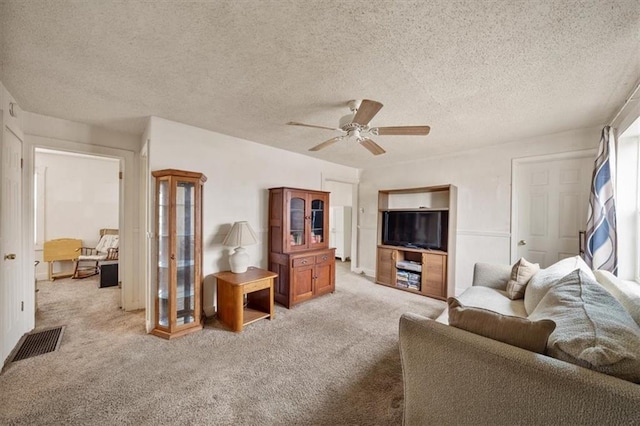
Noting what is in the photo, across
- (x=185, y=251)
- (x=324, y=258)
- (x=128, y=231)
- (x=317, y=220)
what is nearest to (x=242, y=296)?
(x=185, y=251)

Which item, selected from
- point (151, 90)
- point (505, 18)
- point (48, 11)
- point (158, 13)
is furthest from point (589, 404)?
point (151, 90)

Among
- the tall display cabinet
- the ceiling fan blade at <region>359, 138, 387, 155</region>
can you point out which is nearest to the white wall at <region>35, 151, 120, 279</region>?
the tall display cabinet

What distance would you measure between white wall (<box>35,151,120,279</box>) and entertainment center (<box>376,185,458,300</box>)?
5.12m

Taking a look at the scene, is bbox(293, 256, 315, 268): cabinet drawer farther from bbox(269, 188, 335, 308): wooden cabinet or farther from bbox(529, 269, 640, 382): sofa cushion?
bbox(529, 269, 640, 382): sofa cushion

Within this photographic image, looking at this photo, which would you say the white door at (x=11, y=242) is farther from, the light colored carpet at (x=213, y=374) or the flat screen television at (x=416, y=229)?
the flat screen television at (x=416, y=229)

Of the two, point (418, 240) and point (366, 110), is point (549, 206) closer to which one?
point (418, 240)

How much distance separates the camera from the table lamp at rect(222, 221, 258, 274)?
3.05 m

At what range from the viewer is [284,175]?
404cm

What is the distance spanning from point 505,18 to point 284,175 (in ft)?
10.4

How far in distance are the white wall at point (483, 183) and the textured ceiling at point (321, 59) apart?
58 centimetres

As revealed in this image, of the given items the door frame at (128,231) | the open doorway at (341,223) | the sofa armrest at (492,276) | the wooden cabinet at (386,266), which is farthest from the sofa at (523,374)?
the open doorway at (341,223)

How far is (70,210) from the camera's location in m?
4.96

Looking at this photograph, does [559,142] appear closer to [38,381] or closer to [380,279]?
[380,279]

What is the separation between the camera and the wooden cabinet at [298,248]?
3.51 meters
